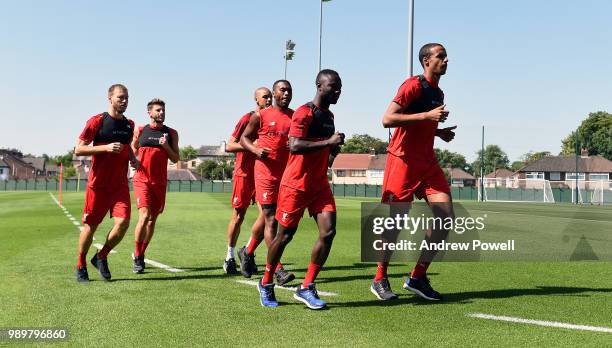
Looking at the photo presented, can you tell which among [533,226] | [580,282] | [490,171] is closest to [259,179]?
[580,282]

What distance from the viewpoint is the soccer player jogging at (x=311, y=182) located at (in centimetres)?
544

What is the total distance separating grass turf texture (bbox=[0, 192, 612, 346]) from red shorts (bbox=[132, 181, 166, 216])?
33.3 inches

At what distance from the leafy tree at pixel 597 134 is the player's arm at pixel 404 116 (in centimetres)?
11504

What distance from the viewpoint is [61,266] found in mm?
8094

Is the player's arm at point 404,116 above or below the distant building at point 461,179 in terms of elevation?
above

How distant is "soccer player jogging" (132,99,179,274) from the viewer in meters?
7.88

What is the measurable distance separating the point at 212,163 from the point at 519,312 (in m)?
135

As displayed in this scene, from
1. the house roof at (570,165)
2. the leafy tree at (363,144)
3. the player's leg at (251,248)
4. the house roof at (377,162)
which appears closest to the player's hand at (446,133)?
the player's leg at (251,248)

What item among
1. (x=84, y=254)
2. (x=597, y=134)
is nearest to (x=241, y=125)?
(x=84, y=254)

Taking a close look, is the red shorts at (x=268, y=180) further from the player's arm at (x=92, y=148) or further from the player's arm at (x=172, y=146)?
the player's arm at (x=92, y=148)

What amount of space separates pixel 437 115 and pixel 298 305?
85.3 inches

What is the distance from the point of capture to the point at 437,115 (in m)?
5.50

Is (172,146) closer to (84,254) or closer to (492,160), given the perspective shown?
(84,254)

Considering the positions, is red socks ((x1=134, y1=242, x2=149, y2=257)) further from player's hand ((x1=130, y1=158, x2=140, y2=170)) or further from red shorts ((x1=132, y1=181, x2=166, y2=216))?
player's hand ((x1=130, y1=158, x2=140, y2=170))
